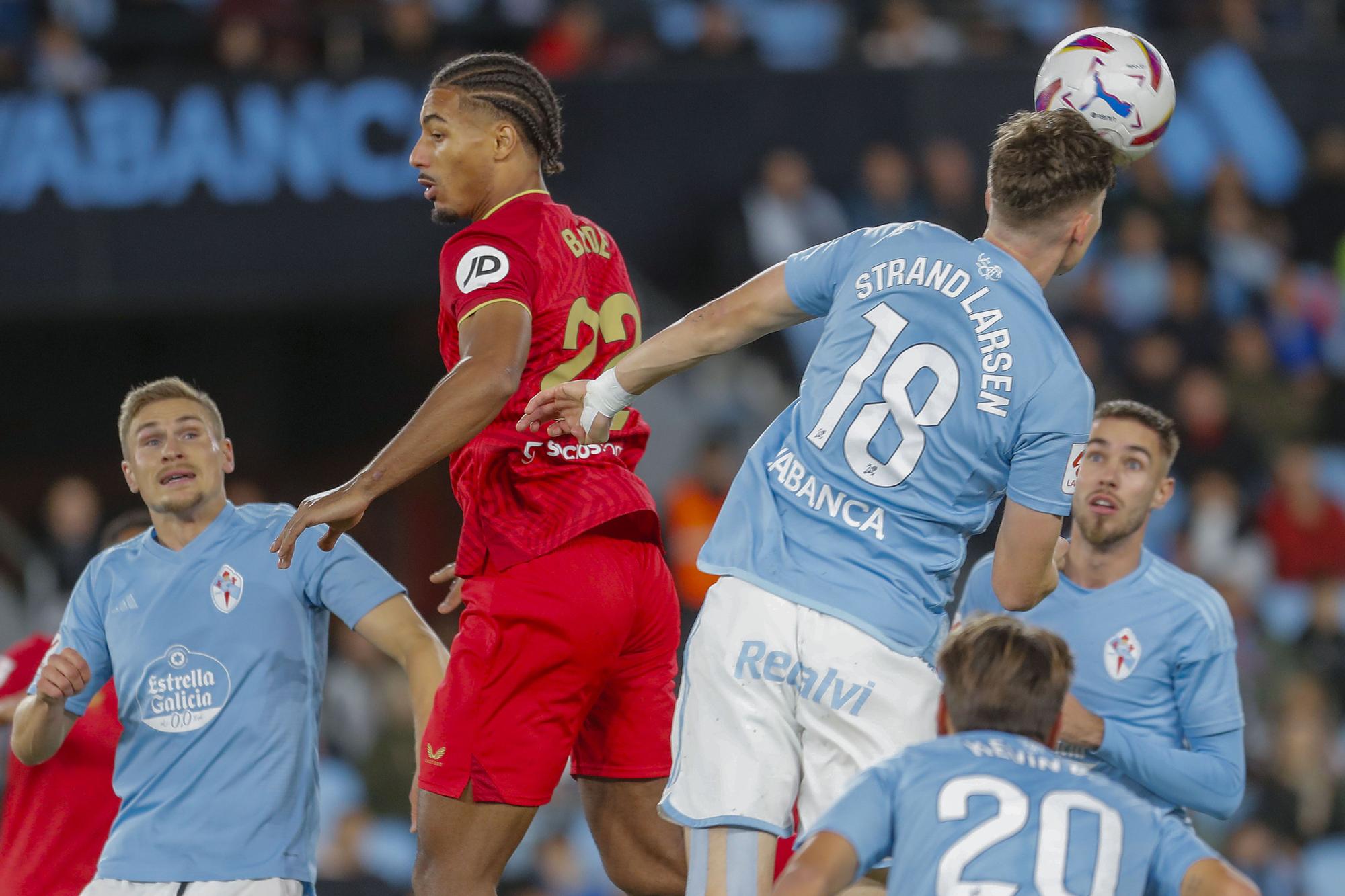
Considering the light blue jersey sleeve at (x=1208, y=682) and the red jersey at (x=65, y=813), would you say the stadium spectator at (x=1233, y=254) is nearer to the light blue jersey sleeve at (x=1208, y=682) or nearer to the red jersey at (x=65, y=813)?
the light blue jersey sleeve at (x=1208, y=682)

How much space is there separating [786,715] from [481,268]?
57.1 inches

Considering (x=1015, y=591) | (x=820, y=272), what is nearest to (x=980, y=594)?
(x=1015, y=591)

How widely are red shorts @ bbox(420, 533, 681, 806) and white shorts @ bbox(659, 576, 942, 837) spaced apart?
54 cm

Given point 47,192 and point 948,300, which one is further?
point 47,192

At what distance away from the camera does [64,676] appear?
5.06 meters

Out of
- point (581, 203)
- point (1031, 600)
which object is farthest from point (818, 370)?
point (581, 203)

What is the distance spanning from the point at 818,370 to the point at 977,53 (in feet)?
30.8

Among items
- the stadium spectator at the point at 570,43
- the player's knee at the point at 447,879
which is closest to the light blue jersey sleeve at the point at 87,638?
the player's knee at the point at 447,879

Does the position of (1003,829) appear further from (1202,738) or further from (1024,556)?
(1202,738)

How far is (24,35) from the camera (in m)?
14.2

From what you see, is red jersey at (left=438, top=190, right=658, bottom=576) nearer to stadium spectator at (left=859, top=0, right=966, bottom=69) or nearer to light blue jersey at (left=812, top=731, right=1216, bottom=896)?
light blue jersey at (left=812, top=731, right=1216, bottom=896)

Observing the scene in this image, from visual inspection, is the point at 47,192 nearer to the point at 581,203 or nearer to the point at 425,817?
the point at 581,203

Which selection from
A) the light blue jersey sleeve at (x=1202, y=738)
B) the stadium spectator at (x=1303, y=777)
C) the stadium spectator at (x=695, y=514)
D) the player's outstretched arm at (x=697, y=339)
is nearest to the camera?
the player's outstretched arm at (x=697, y=339)

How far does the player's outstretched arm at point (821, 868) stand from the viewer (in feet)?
10.9
